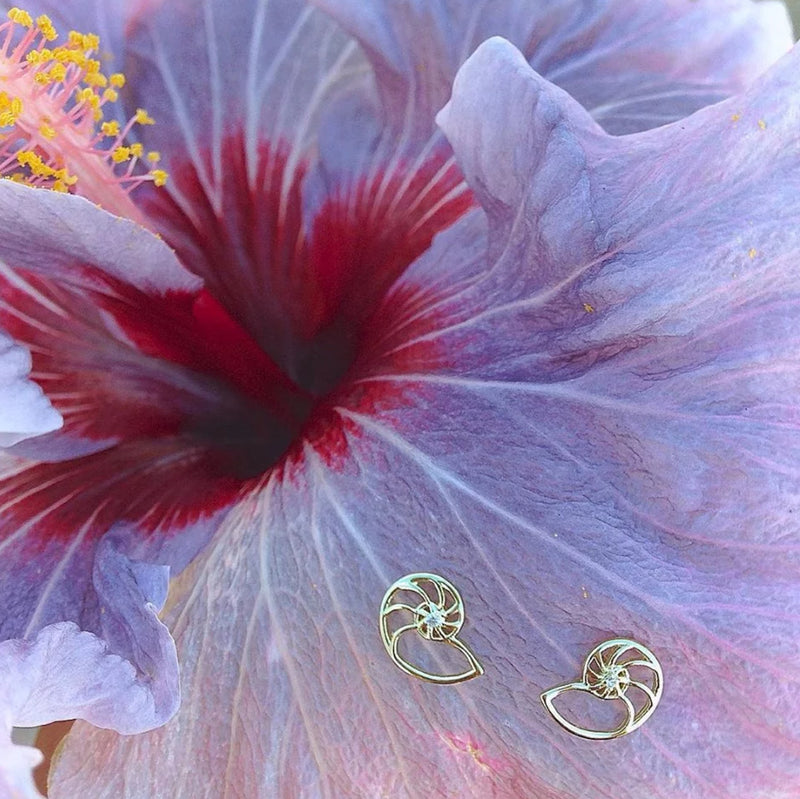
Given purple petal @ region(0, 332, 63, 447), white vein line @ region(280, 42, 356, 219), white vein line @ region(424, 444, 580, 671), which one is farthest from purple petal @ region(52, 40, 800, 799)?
white vein line @ region(280, 42, 356, 219)

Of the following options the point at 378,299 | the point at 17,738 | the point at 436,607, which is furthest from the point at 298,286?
the point at 17,738

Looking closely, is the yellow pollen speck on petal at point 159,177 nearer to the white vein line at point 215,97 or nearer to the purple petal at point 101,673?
the white vein line at point 215,97

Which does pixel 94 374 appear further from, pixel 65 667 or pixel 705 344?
pixel 705 344

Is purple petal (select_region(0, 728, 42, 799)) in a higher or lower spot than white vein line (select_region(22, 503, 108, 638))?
higher

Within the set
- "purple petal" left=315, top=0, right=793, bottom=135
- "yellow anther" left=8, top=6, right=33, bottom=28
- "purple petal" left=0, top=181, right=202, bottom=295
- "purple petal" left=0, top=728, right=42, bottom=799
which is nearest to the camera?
"purple petal" left=0, top=728, right=42, bottom=799

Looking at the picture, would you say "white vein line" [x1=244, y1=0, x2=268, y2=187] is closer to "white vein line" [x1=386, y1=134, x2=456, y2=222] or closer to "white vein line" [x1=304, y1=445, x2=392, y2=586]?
"white vein line" [x1=386, y1=134, x2=456, y2=222]

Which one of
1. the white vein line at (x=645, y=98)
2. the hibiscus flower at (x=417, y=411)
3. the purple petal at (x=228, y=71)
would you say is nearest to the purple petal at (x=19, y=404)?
the hibiscus flower at (x=417, y=411)
